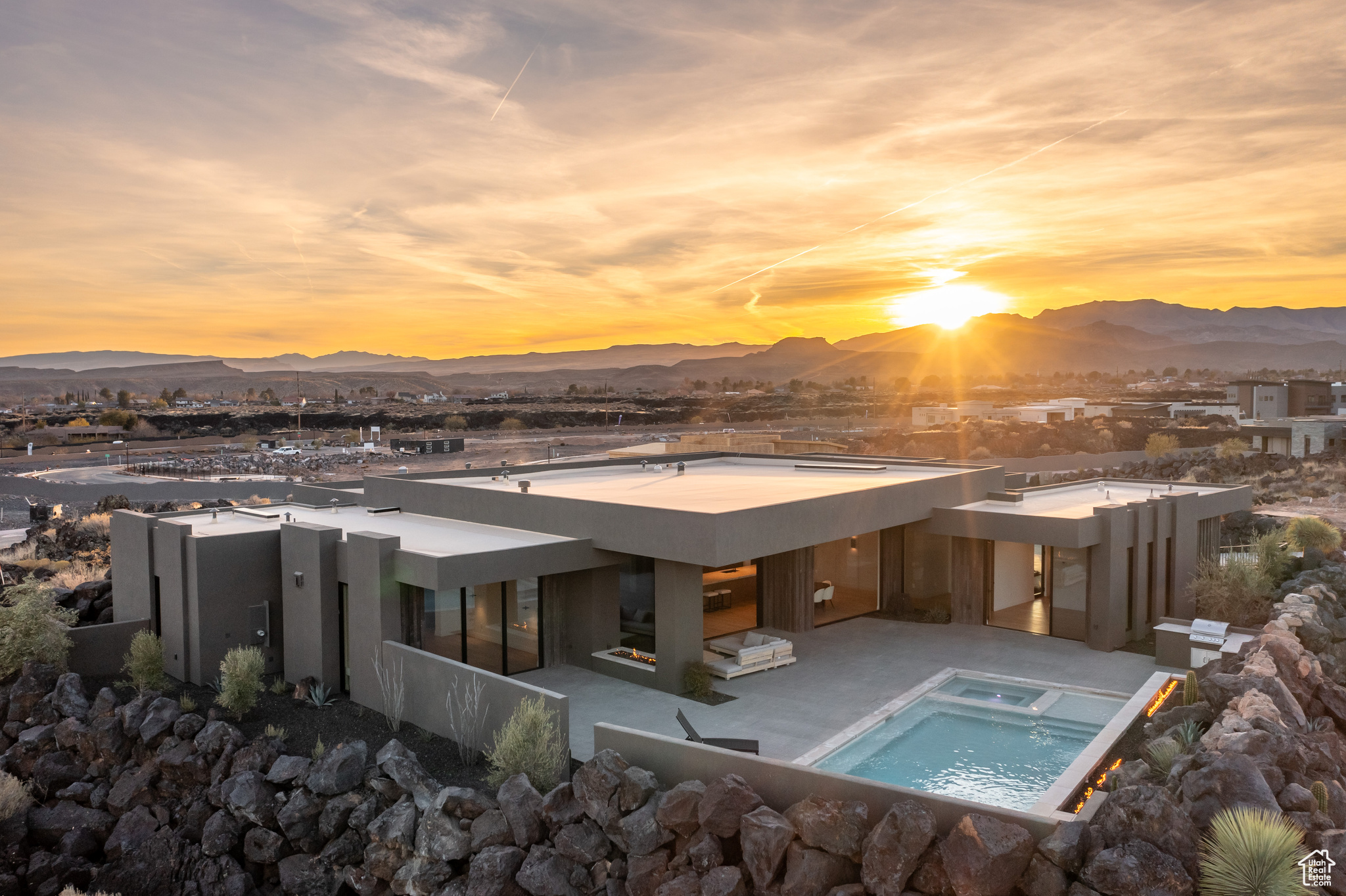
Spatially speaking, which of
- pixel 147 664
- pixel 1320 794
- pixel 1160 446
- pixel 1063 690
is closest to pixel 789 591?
pixel 1063 690

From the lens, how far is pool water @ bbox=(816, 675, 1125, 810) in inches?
386

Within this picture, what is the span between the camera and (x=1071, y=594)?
16359 mm

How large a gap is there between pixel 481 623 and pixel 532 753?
4.32 m

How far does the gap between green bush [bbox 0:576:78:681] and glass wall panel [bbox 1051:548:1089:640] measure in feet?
60.7

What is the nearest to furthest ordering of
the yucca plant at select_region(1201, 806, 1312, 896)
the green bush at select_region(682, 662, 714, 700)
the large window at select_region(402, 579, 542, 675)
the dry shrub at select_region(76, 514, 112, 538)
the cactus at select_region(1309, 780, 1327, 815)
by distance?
the yucca plant at select_region(1201, 806, 1312, 896) → the cactus at select_region(1309, 780, 1327, 815) → the green bush at select_region(682, 662, 714, 700) → the large window at select_region(402, 579, 542, 675) → the dry shrub at select_region(76, 514, 112, 538)

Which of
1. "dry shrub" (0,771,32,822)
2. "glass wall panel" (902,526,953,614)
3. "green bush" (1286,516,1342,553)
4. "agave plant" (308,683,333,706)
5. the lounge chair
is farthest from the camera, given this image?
"green bush" (1286,516,1342,553)

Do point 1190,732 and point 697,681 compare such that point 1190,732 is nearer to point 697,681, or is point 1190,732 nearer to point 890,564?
point 697,681

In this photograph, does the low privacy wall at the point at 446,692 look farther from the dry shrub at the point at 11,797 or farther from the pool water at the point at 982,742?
the dry shrub at the point at 11,797

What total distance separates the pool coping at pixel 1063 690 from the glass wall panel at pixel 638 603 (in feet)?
13.1

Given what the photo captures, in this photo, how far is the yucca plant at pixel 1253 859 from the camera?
647 cm

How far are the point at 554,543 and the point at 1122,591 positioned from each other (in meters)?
10.7

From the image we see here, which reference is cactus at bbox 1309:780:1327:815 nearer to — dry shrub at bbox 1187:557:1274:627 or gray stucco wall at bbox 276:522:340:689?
dry shrub at bbox 1187:557:1274:627

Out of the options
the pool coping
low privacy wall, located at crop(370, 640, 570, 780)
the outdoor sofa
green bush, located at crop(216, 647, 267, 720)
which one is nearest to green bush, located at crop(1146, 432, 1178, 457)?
the pool coping

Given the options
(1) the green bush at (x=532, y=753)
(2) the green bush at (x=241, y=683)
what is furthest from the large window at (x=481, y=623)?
(1) the green bush at (x=532, y=753)
